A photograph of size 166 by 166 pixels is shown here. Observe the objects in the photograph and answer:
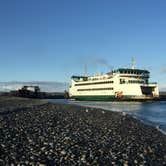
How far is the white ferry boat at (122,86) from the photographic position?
10988 cm

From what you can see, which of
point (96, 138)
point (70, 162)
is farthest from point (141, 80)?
point (70, 162)

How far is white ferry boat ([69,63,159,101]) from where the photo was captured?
109875mm

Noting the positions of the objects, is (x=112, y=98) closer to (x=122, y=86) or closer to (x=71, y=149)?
(x=122, y=86)

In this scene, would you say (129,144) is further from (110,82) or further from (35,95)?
(35,95)

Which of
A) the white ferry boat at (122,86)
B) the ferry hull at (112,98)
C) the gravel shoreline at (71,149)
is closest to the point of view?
the gravel shoreline at (71,149)

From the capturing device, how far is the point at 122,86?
112 m

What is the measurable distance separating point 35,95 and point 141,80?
63.2 m

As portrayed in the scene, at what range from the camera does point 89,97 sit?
129 metres

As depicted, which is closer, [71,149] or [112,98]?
[71,149]

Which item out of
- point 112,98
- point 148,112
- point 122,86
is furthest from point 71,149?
point 112,98

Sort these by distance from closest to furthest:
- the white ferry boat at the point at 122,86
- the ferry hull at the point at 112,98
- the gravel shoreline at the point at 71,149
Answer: the gravel shoreline at the point at 71,149
the ferry hull at the point at 112,98
the white ferry boat at the point at 122,86

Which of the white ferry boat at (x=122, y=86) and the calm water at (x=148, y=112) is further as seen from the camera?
the white ferry boat at (x=122, y=86)

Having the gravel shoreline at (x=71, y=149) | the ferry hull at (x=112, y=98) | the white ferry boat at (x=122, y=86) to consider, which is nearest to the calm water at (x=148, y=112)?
the gravel shoreline at (x=71, y=149)

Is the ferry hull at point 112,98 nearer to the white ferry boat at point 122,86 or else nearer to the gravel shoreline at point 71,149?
the white ferry boat at point 122,86
